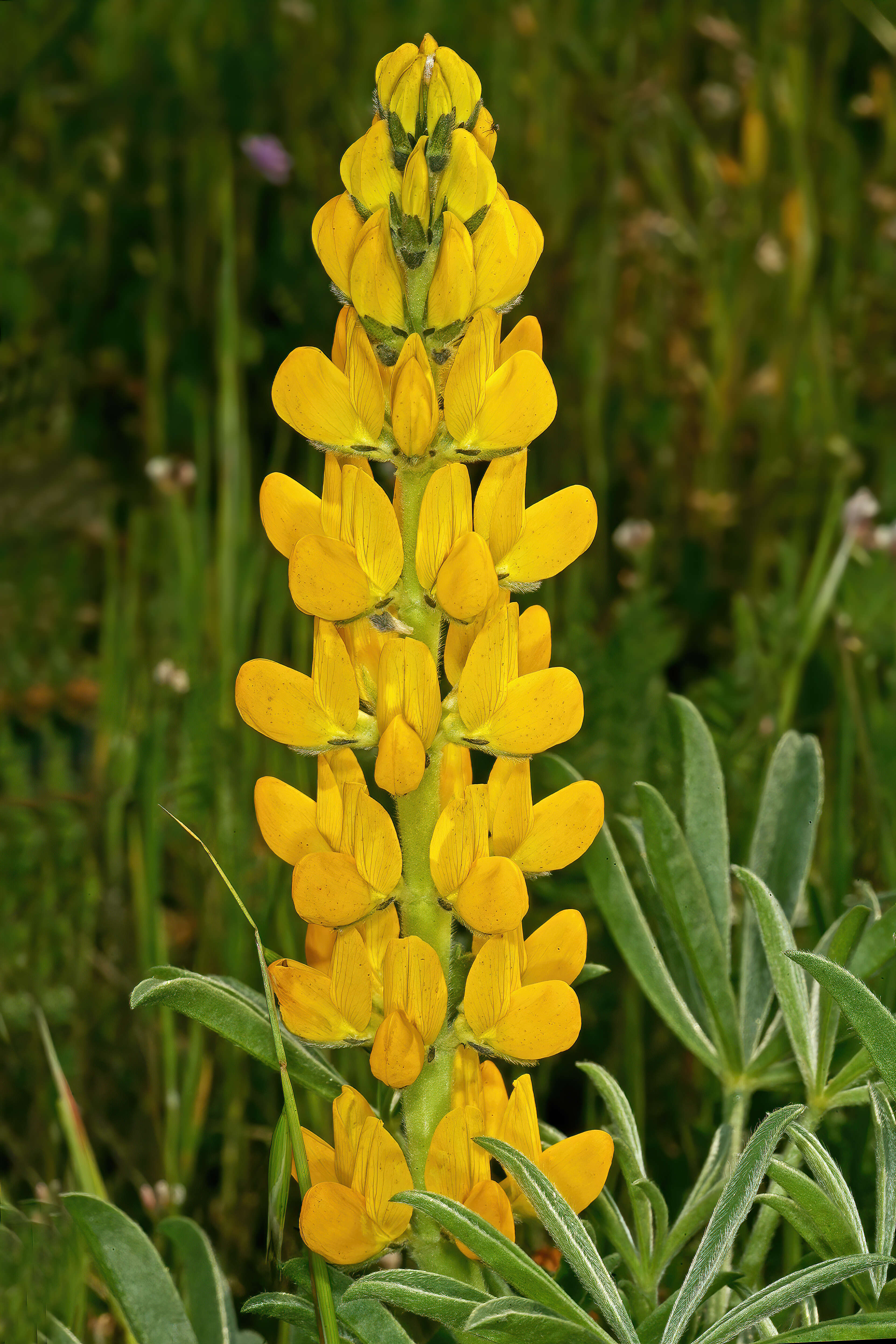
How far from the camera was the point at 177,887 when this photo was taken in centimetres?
187

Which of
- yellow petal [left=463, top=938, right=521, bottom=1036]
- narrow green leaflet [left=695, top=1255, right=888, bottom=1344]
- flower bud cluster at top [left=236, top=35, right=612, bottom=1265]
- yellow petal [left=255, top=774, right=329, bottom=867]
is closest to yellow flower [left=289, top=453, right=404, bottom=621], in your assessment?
flower bud cluster at top [left=236, top=35, right=612, bottom=1265]

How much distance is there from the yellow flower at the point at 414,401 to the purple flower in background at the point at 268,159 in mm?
2347

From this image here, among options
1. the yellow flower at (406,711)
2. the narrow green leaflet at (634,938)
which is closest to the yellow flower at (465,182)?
the yellow flower at (406,711)

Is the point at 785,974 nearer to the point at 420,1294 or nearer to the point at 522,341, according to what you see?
the point at 420,1294

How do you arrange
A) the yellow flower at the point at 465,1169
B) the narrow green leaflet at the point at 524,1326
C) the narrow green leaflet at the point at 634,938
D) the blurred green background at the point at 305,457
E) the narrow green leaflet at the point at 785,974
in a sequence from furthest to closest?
1. the blurred green background at the point at 305,457
2. the narrow green leaflet at the point at 634,938
3. the narrow green leaflet at the point at 785,974
4. the yellow flower at the point at 465,1169
5. the narrow green leaflet at the point at 524,1326

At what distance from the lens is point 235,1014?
852mm

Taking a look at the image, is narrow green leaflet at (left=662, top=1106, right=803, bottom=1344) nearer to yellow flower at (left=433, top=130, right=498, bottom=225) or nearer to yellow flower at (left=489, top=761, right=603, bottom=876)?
yellow flower at (left=489, top=761, right=603, bottom=876)

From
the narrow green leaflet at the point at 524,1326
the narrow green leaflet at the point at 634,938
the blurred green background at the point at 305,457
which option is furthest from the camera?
the blurred green background at the point at 305,457

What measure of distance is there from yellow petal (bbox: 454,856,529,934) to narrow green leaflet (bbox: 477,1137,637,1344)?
0.12 m

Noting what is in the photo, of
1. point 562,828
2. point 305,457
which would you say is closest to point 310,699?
point 562,828

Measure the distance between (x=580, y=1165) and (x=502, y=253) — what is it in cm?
52

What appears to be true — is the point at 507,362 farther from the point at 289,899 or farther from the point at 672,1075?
the point at 672,1075

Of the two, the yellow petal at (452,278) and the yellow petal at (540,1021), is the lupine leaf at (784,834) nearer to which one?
the yellow petal at (540,1021)

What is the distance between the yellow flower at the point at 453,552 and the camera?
30.1 inches
